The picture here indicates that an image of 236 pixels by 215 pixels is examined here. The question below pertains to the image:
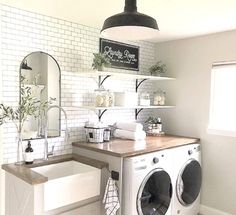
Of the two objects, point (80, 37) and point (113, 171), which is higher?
point (80, 37)

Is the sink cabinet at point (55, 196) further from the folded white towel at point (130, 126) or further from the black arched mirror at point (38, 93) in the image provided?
the folded white towel at point (130, 126)

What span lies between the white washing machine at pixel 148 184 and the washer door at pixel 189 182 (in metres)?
0.24

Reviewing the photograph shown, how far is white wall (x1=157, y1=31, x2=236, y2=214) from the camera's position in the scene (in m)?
2.92

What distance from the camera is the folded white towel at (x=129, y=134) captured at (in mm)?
2850

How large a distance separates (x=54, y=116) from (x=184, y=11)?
5.28 feet

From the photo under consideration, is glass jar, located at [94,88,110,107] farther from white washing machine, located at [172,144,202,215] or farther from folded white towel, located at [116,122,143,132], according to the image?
white washing machine, located at [172,144,202,215]

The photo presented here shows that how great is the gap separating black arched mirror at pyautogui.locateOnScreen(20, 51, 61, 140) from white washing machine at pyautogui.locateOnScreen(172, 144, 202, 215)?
1.37 m

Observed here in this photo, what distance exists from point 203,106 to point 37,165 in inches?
80.5

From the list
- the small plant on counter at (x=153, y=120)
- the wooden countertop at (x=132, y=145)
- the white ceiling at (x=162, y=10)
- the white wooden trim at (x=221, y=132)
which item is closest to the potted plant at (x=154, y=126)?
the small plant on counter at (x=153, y=120)

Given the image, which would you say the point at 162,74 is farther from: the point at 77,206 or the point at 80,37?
the point at 77,206

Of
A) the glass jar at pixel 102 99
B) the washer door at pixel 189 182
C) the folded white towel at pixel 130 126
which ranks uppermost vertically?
the glass jar at pixel 102 99

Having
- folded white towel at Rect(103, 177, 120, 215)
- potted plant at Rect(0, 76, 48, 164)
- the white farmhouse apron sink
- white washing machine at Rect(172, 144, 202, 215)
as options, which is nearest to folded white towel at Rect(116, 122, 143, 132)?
white washing machine at Rect(172, 144, 202, 215)

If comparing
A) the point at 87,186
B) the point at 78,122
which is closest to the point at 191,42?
the point at 78,122

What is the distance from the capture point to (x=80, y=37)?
108 inches
